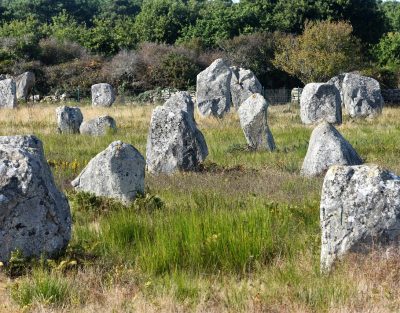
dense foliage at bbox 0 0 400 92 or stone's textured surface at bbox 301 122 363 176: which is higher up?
dense foliage at bbox 0 0 400 92

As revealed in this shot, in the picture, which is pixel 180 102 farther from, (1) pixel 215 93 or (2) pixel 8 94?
(2) pixel 8 94

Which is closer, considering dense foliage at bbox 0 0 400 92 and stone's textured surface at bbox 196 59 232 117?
stone's textured surface at bbox 196 59 232 117

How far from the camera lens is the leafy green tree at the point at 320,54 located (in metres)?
41.8

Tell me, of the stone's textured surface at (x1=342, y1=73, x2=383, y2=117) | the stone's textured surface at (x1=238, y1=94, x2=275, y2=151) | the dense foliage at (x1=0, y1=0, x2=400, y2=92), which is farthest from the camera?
the dense foliage at (x1=0, y1=0, x2=400, y2=92)

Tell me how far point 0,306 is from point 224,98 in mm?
25043

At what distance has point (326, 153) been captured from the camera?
1384 centimetres

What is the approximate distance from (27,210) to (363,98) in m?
24.0

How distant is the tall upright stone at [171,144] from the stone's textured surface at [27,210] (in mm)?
7690

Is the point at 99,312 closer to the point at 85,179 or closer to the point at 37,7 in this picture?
the point at 85,179

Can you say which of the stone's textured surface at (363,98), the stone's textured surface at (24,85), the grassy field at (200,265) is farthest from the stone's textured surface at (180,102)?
the stone's textured surface at (24,85)

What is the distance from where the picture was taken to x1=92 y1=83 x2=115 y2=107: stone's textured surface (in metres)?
36.2

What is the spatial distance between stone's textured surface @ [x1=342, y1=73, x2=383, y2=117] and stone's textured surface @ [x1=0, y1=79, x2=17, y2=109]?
14047mm

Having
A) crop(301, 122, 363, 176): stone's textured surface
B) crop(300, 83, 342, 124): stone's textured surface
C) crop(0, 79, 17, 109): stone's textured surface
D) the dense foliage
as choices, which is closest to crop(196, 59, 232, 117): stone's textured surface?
crop(300, 83, 342, 124): stone's textured surface

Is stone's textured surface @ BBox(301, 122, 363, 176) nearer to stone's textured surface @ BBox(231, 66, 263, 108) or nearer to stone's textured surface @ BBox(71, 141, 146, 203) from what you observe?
stone's textured surface @ BBox(71, 141, 146, 203)
